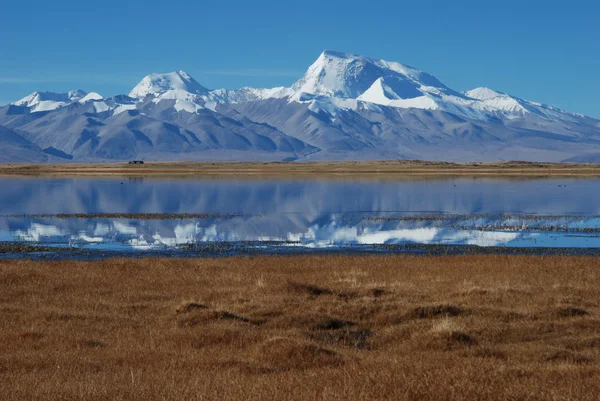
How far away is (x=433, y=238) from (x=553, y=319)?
28232 mm

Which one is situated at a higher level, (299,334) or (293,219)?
(299,334)

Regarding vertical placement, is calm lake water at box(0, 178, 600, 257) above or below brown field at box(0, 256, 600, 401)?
below

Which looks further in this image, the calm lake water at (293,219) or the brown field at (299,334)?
the calm lake water at (293,219)

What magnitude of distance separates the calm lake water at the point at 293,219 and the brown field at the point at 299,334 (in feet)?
45.9

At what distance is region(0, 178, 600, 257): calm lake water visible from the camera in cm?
4712

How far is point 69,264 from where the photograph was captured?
1364 inches

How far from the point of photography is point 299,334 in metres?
19.5

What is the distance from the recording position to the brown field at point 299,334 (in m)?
14.5

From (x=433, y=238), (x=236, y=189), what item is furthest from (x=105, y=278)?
(x=236, y=189)

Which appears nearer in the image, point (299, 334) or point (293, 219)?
point (299, 334)

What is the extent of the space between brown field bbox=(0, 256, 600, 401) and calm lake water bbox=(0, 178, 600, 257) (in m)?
14.0

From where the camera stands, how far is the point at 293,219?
6412cm

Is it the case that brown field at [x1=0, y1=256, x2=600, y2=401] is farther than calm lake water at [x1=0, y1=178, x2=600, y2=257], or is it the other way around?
calm lake water at [x1=0, y1=178, x2=600, y2=257]

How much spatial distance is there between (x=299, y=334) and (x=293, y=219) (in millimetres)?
44611
